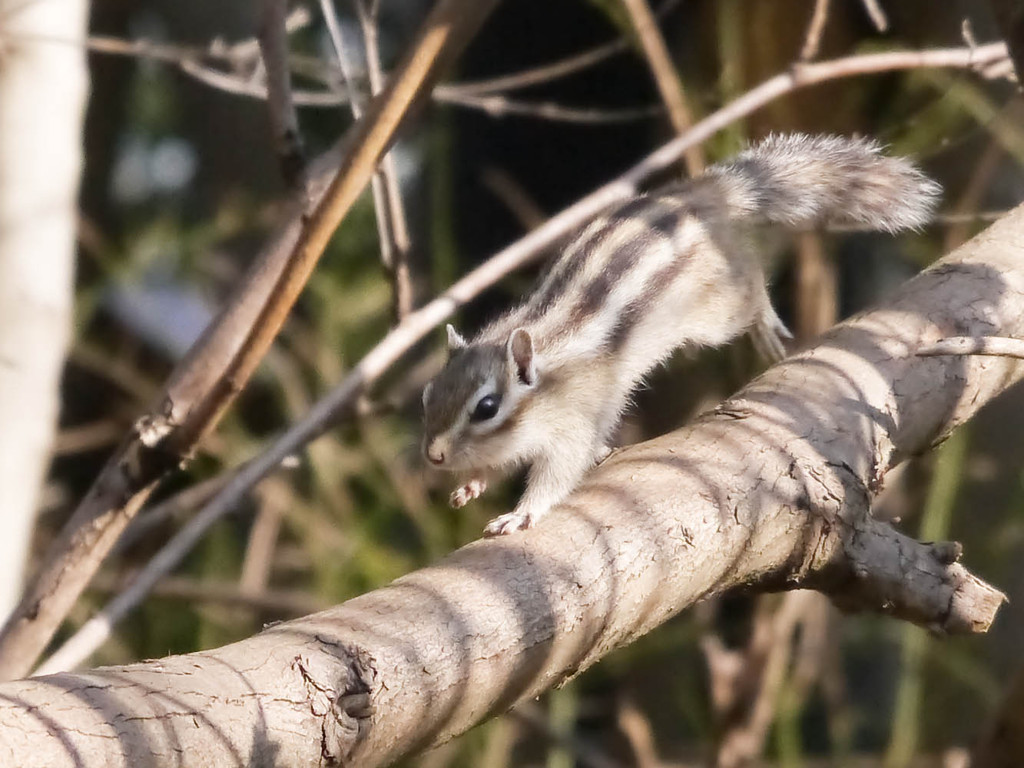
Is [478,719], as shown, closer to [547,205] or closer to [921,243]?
[921,243]

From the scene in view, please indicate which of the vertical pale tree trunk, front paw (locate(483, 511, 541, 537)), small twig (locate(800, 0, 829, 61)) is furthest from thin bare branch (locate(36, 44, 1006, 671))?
the vertical pale tree trunk

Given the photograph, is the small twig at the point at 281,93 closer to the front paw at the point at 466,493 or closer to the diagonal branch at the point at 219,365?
the diagonal branch at the point at 219,365

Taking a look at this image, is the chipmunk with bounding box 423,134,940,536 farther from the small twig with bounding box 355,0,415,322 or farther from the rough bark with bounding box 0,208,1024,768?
the rough bark with bounding box 0,208,1024,768

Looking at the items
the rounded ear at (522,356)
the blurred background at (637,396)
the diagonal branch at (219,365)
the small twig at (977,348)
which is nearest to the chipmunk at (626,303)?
the rounded ear at (522,356)

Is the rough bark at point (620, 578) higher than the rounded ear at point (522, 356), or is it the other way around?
the rounded ear at point (522, 356)

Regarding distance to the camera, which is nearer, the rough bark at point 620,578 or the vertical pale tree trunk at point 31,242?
the rough bark at point 620,578

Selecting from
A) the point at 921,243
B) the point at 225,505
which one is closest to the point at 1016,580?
the point at 921,243

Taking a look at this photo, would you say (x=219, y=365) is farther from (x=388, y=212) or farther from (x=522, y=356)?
(x=522, y=356)

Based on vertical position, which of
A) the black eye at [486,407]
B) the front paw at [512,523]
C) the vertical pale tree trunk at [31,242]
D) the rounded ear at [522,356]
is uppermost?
the vertical pale tree trunk at [31,242]

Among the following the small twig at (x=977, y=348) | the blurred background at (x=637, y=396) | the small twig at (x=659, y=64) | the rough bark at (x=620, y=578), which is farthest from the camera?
the blurred background at (x=637, y=396)
